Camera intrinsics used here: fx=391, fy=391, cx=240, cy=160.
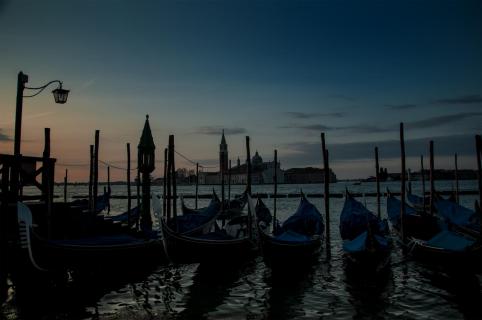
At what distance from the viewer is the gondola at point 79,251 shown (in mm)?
7679

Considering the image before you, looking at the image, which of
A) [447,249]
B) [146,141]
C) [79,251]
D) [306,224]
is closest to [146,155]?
[146,141]

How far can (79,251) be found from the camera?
29.0ft

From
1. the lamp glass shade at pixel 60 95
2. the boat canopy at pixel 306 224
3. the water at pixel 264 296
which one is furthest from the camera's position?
the boat canopy at pixel 306 224

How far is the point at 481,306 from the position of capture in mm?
7504

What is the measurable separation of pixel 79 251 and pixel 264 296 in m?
4.27

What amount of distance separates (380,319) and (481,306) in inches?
86.0

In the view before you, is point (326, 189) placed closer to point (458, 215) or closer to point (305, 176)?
point (458, 215)

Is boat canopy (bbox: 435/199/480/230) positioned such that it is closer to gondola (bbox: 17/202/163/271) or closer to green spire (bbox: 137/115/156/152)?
gondola (bbox: 17/202/163/271)

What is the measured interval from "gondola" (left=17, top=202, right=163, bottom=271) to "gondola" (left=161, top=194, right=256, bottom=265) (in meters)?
0.96

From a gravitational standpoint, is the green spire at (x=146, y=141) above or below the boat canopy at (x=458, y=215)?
above

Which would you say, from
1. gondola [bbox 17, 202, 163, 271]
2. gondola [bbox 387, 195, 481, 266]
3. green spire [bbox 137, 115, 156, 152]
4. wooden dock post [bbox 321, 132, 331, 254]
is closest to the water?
gondola [bbox 387, 195, 481, 266]

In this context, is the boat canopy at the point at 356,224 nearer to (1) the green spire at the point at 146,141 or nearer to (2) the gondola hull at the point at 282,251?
(2) the gondola hull at the point at 282,251

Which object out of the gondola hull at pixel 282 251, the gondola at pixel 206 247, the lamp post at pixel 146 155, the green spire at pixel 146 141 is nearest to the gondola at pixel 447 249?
the gondola hull at pixel 282 251

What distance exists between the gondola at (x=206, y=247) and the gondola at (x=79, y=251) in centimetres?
96
